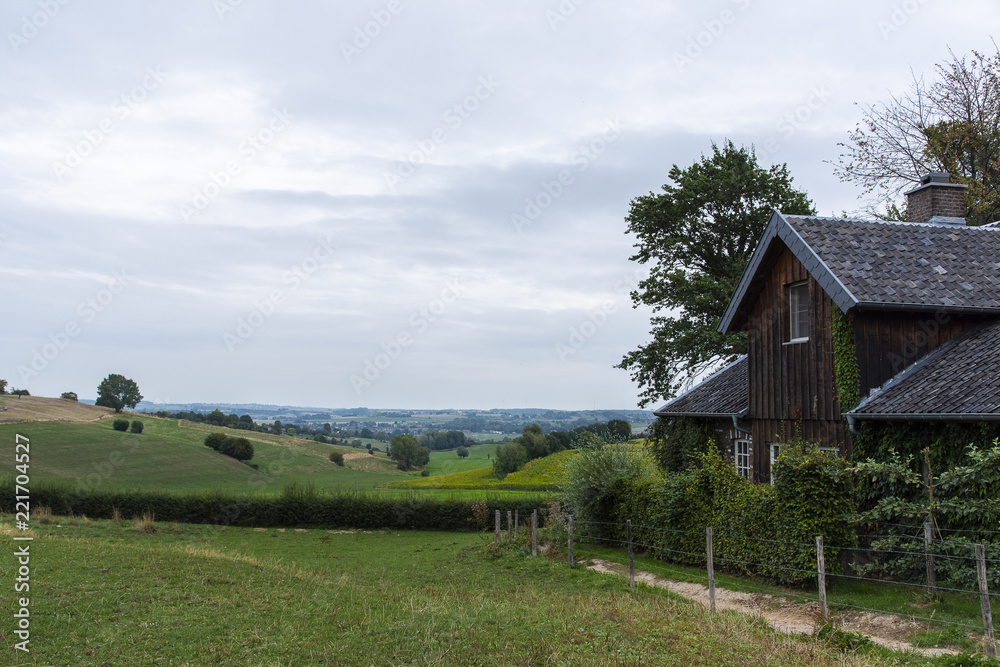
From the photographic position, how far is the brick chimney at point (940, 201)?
18.0m

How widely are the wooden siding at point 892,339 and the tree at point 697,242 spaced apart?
14.2 meters

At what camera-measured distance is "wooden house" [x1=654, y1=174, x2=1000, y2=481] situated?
44.0 ft

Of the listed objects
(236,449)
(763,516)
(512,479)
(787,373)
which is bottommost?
(512,479)

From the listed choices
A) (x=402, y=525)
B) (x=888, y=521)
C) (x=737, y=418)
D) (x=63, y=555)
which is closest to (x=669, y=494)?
(x=737, y=418)

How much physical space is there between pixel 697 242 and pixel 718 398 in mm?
12405

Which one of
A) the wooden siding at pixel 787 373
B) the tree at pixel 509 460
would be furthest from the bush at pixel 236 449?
the wooden siding at pixel 787 373

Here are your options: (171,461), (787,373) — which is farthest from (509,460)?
(787,373)

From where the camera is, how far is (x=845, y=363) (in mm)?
14383

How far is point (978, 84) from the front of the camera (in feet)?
95.7

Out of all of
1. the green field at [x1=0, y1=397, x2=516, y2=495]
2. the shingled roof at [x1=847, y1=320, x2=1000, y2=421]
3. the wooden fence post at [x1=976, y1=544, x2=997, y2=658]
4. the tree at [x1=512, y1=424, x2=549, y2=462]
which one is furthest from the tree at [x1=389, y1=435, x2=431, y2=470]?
the wooden fence post at [x1=976, y1=544, x2=997, y2=658]

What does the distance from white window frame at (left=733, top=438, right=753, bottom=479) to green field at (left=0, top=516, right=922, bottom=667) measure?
5.78 m

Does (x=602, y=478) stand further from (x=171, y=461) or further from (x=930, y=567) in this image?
(x=171, y=461)

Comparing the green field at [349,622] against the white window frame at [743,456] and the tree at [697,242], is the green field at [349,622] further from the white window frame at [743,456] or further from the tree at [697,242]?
the tree at [697,242]

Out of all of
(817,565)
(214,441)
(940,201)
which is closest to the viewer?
(817,565)
